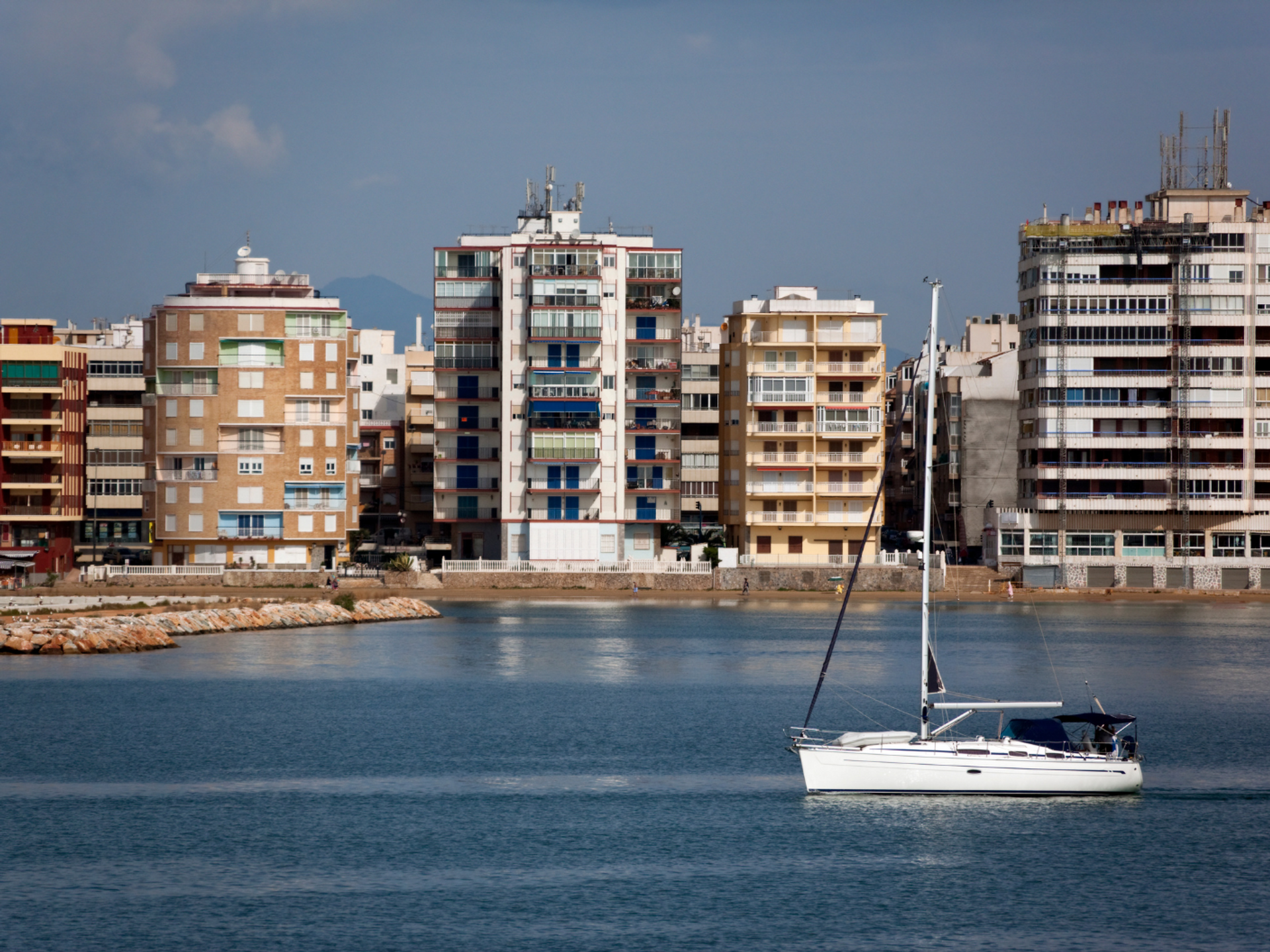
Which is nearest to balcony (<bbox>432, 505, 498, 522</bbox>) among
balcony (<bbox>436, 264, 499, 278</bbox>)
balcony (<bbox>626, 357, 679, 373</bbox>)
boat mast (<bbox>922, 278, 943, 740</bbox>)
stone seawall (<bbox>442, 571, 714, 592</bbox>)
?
stone seawall (<bbox>442, 571, 714, 592</bbox>)

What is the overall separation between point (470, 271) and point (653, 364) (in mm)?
17346

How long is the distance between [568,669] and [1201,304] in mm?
78596

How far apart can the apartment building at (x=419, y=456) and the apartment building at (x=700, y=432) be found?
85.6 ft

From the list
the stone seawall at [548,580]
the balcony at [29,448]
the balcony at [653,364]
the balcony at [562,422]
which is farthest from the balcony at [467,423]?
the balcony at [29,448]

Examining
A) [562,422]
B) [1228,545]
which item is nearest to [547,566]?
[562,422]

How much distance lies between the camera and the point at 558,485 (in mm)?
140625

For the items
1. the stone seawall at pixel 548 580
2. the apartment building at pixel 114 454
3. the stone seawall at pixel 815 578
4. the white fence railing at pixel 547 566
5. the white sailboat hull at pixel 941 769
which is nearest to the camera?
the white sailboat hull at pixel 941 769

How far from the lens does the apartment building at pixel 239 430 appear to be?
447 feet

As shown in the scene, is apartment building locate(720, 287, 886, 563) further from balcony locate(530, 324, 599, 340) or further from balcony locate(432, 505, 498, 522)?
balcony locate(432, 505, 498, 522)

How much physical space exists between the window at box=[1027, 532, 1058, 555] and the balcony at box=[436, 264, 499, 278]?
165 ft

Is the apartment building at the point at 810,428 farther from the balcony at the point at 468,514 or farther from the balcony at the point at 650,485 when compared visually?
the balcony at the point at 468,514

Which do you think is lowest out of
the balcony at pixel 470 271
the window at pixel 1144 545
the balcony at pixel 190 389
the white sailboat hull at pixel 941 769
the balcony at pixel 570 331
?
the white sailboat hull at pixel 941 769

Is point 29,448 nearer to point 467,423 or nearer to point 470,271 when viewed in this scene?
point 467,423

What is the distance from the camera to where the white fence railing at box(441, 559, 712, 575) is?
456 ft
